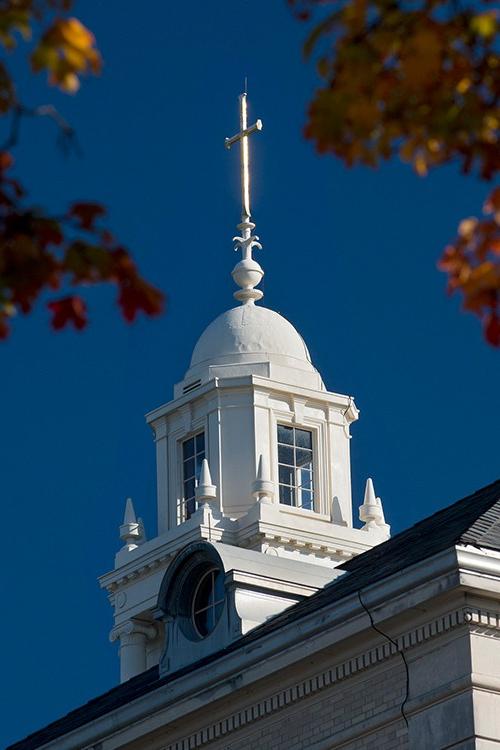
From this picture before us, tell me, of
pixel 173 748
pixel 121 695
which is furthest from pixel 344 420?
pixel 173 748

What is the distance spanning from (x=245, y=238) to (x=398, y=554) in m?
23.5

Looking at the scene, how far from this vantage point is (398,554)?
Answer: 80.6ft

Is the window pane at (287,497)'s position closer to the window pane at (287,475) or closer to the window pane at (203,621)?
the window pane at (287,475)

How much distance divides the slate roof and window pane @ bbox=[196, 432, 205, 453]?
14204 millimetres

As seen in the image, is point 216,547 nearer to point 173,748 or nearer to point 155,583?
point 173,748

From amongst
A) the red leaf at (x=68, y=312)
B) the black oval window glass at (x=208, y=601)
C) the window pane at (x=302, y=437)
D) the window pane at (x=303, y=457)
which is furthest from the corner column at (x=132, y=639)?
the red leaf at (x=68, y=312)

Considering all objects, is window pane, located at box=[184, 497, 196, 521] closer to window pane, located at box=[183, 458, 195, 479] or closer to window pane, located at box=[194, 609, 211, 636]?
window pane, located at box=[183, 458, 195, 479]

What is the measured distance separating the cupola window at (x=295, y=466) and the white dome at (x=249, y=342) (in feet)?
4.28

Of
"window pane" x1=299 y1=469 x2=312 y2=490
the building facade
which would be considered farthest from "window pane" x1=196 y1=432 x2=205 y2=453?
the building facade

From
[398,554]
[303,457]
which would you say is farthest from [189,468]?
[398,554]

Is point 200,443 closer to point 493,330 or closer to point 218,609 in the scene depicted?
point 218,609

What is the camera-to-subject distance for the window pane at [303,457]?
142 ft

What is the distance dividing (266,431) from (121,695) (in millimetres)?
14183

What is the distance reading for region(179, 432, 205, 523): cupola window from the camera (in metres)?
43.4
